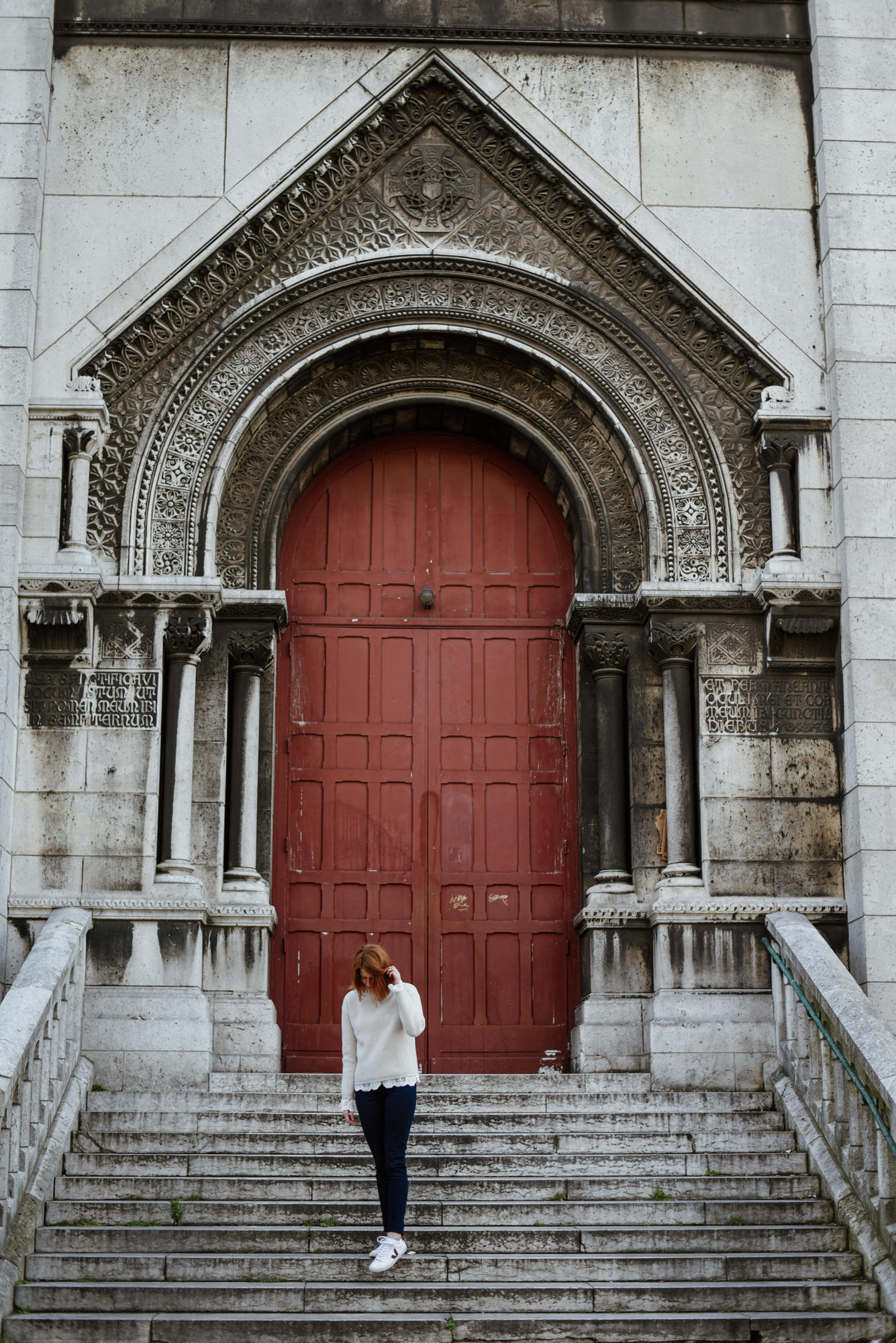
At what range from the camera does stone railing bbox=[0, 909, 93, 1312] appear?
8219mm

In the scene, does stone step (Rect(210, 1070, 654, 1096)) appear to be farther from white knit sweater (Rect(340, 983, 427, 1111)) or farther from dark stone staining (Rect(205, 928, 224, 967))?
white knit sweater (Rect(340, 983, 427, 1111))

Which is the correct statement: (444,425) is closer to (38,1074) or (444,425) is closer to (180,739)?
(180,739)

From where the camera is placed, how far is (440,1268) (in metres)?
8.02

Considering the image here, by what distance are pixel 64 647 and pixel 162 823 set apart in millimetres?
1322

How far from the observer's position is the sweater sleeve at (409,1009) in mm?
7926

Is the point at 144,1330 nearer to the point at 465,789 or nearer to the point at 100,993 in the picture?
the point at 100,993

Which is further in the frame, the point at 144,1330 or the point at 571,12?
the point at 571,12

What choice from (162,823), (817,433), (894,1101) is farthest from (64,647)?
(894,1101)

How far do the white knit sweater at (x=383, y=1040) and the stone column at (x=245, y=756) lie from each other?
130 inches

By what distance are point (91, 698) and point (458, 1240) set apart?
15.0ft

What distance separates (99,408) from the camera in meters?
11.5

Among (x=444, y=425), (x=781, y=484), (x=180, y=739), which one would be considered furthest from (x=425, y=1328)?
(x=444, y=425)

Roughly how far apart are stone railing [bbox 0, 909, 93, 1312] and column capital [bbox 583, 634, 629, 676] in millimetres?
3830

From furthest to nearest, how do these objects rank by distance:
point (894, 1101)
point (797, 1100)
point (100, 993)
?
1. point (100, 993)
2. point (797, 1100)
3. point (894, 1101)
